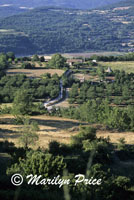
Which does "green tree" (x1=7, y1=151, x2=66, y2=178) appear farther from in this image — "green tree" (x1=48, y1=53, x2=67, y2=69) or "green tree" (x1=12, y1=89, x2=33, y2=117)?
"green tree" (x1=48, y1=53, x2=67, y2=69)

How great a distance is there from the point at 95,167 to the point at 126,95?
42135 mm

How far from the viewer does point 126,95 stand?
56219 millimetres

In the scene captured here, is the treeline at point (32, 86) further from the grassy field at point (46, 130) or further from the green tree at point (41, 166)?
the green tree at point (41, 166)

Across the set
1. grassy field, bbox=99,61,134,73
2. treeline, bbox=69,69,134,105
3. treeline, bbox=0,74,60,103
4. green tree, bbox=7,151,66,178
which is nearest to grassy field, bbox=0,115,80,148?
green tree, bbox=7,151,66,178

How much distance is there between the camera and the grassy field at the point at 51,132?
22.5 meters

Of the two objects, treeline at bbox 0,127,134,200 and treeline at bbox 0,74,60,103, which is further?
treeline at bbox 0,74,60,103

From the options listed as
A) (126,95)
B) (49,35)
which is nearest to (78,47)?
(49,35)

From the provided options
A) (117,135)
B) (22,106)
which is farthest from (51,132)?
(22,106)

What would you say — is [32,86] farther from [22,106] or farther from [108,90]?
[22,106]

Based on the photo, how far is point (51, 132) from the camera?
1008 inches

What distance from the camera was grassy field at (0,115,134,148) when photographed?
73.8 feet

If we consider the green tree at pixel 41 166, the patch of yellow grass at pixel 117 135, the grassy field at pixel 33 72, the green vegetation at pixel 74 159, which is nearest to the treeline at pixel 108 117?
the green vegetation at pixel 74 159

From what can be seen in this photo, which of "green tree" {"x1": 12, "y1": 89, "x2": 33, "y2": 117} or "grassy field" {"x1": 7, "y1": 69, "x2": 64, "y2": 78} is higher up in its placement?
"green tree" {"x1": 12, "y1": 89, "x2": 33, "y2": 117}

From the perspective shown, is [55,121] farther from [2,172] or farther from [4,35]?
[4,35]
